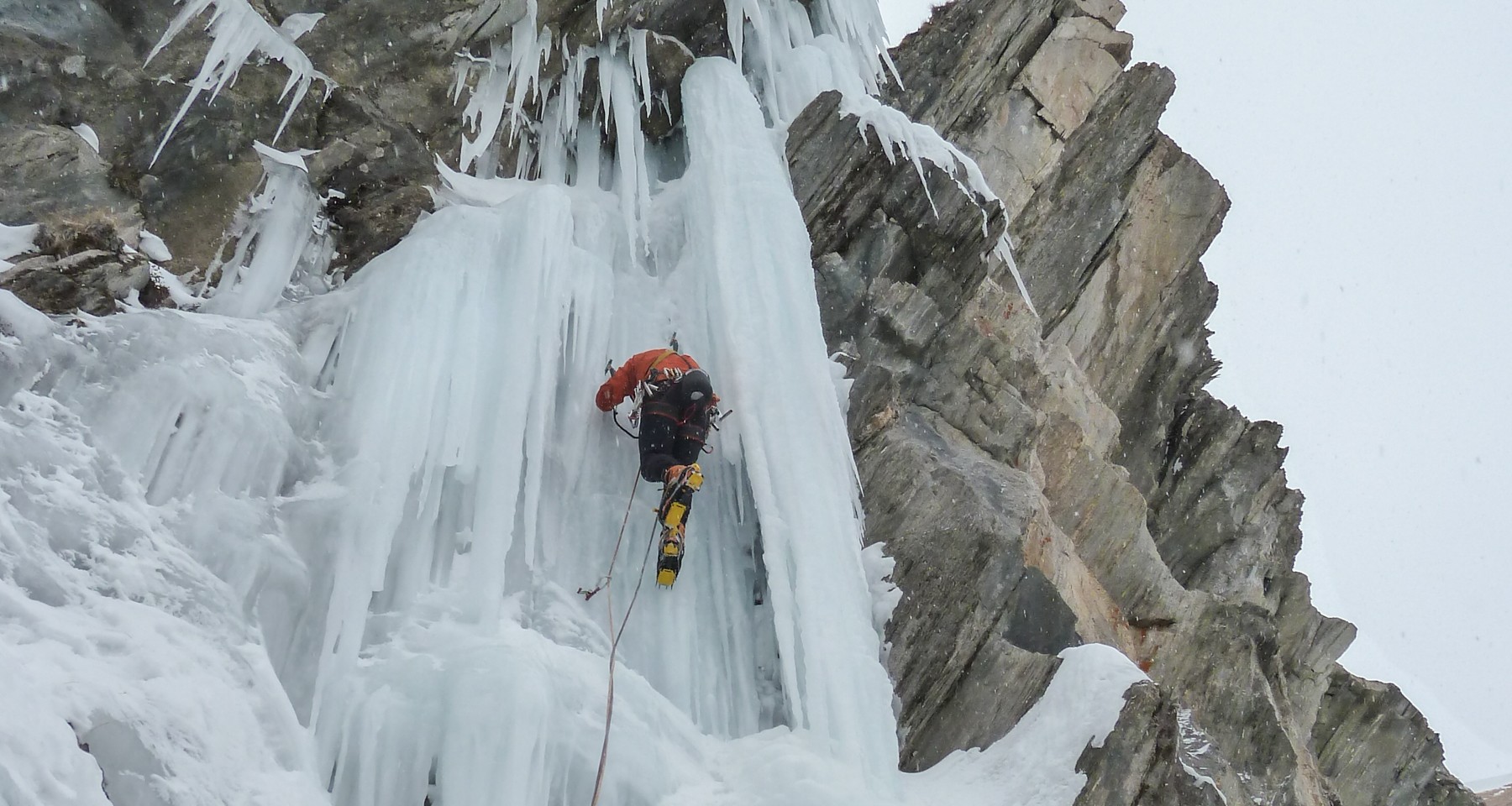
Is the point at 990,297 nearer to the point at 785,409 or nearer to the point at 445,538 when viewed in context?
the point at 785,409

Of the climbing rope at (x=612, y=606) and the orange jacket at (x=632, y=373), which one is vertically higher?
the orange jacket at (x=632, y=373)

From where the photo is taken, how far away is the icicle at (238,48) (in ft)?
21.0

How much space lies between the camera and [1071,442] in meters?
9.55

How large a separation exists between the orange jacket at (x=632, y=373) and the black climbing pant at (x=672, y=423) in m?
0.28

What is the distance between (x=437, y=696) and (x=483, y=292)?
262cm

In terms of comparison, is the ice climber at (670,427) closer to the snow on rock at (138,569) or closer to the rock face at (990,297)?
the rock face at (990,297)

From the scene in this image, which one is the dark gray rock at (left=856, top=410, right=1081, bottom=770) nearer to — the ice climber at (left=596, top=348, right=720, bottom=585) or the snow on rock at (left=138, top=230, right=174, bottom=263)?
the ice climber at (left=596, top=348, right=720, bottom=585)

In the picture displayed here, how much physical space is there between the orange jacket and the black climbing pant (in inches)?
11.0

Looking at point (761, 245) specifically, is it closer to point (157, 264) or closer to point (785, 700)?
point (785, 700)

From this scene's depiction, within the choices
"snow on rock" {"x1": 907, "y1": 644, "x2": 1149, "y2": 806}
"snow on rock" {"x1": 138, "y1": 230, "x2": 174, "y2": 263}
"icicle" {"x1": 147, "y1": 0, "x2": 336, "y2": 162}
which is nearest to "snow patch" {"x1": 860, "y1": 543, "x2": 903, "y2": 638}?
"snow on rock" {"x1": 907, "y1": 644, "x2": 1149, "y2": 806}

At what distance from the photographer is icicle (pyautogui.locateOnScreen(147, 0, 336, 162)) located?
252 inches

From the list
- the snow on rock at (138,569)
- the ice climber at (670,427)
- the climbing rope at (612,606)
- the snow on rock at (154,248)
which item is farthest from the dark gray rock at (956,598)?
the snow on rock at (154,248)

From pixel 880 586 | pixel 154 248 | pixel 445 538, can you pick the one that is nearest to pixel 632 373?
pixel 445 538

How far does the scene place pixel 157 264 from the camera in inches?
230
